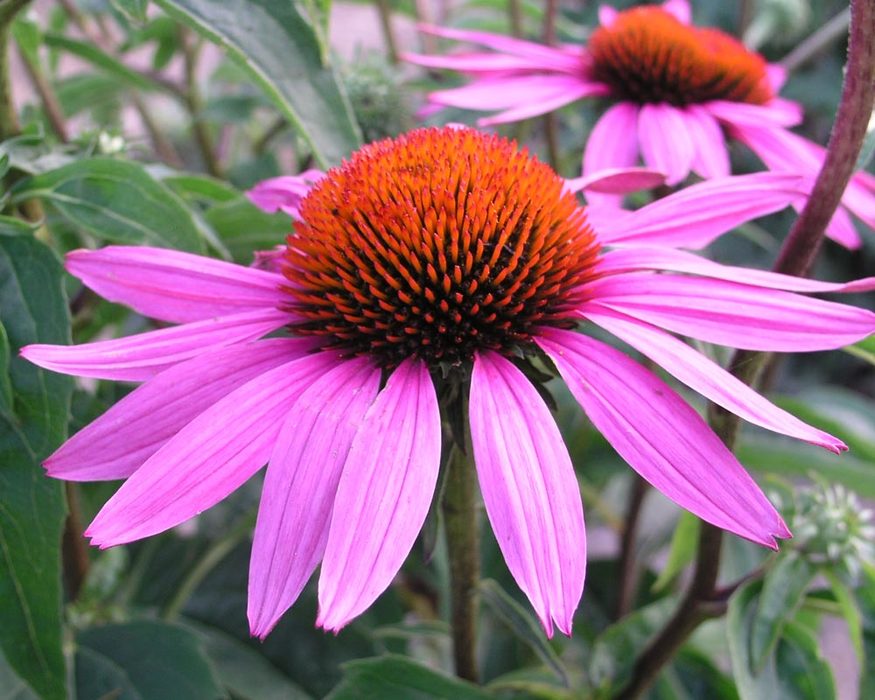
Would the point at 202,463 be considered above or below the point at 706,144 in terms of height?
below

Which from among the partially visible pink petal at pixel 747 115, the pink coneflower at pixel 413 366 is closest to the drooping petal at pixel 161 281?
the pink coneflower at pixel 413 366

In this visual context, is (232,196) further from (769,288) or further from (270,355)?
(769,288)

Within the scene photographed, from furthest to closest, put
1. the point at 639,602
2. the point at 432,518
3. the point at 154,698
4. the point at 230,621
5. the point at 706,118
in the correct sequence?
the point at 639,602 → the point at 230,621 → the point at 706,118 → the point at 154,698 → the point at 432,518

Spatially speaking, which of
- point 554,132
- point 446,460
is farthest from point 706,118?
point 446,460

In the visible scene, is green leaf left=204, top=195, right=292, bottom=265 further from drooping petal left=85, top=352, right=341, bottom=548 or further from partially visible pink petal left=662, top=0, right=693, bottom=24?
partially visible pink petal left=662, top=0, right=693, bottom=24

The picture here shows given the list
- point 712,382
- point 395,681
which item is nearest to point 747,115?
point 712,382

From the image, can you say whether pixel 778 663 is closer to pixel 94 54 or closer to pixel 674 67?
pixel 674 67

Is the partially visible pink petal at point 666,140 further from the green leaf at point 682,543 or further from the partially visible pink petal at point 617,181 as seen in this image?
the green leaf at point 682,543
